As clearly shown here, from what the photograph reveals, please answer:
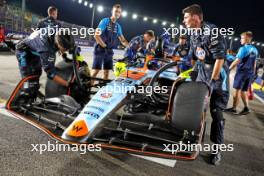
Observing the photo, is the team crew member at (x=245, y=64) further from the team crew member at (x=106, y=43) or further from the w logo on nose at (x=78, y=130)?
the w logo on nose at (x=78, y=130)

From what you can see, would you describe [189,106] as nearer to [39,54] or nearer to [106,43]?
[39,54]

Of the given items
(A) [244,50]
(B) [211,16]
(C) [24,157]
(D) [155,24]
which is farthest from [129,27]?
(C) [24,157]

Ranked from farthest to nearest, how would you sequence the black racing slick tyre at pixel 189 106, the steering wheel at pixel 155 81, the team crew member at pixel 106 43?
1. the team crew member at pixel 106 43
2. the steering wheel at pixel 155 81
3. the black racing slick tyre at pixel 189 106

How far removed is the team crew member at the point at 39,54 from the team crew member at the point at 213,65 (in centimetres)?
166

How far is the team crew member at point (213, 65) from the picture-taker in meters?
2.98

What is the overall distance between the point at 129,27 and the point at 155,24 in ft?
21.1

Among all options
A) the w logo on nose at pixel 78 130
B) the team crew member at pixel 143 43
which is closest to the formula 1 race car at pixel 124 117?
the w logo on nose at pixel 78 130

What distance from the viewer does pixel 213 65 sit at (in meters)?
3.20

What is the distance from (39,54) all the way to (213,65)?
8.02ft

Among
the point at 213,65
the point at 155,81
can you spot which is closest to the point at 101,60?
the point at 155,81

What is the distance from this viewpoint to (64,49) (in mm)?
3434

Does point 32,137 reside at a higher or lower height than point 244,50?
lower

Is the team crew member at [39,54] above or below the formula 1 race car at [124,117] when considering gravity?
above

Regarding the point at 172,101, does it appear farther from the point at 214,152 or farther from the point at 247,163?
the point at 247,163
